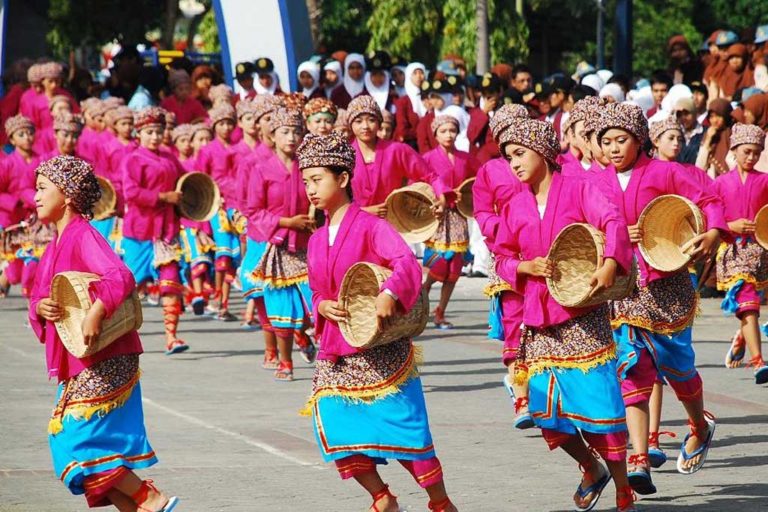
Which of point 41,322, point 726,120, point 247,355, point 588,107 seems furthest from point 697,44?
point 41,322

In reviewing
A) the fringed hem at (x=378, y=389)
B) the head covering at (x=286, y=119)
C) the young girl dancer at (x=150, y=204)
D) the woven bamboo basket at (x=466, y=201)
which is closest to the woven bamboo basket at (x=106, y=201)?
the young girl dancer at (x=150, y=204)

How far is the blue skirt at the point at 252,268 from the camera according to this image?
12766mm

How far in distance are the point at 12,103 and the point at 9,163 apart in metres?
6.48

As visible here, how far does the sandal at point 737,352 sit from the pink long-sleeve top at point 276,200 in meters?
3.19

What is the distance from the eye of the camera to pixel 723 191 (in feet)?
39.6

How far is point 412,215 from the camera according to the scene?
1307 cm

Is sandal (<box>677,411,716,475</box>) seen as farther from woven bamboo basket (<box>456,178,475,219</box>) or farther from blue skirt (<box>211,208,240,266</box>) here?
blue skirt (<box>211,208,240,266</box>)

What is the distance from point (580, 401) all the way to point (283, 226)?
499 cm

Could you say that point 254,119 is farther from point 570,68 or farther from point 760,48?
point 570,68

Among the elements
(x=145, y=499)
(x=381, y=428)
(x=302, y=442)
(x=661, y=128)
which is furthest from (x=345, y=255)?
(x=661, y=128)

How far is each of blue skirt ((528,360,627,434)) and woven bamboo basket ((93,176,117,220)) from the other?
26.4 ft

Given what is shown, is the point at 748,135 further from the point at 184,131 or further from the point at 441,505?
the point at 184,131

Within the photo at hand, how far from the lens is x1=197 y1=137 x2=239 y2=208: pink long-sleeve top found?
16.6 metres

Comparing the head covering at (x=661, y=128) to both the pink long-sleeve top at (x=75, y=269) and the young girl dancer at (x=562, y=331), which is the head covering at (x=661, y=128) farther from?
the pink long-sleeve top at (x=75, y=269)
